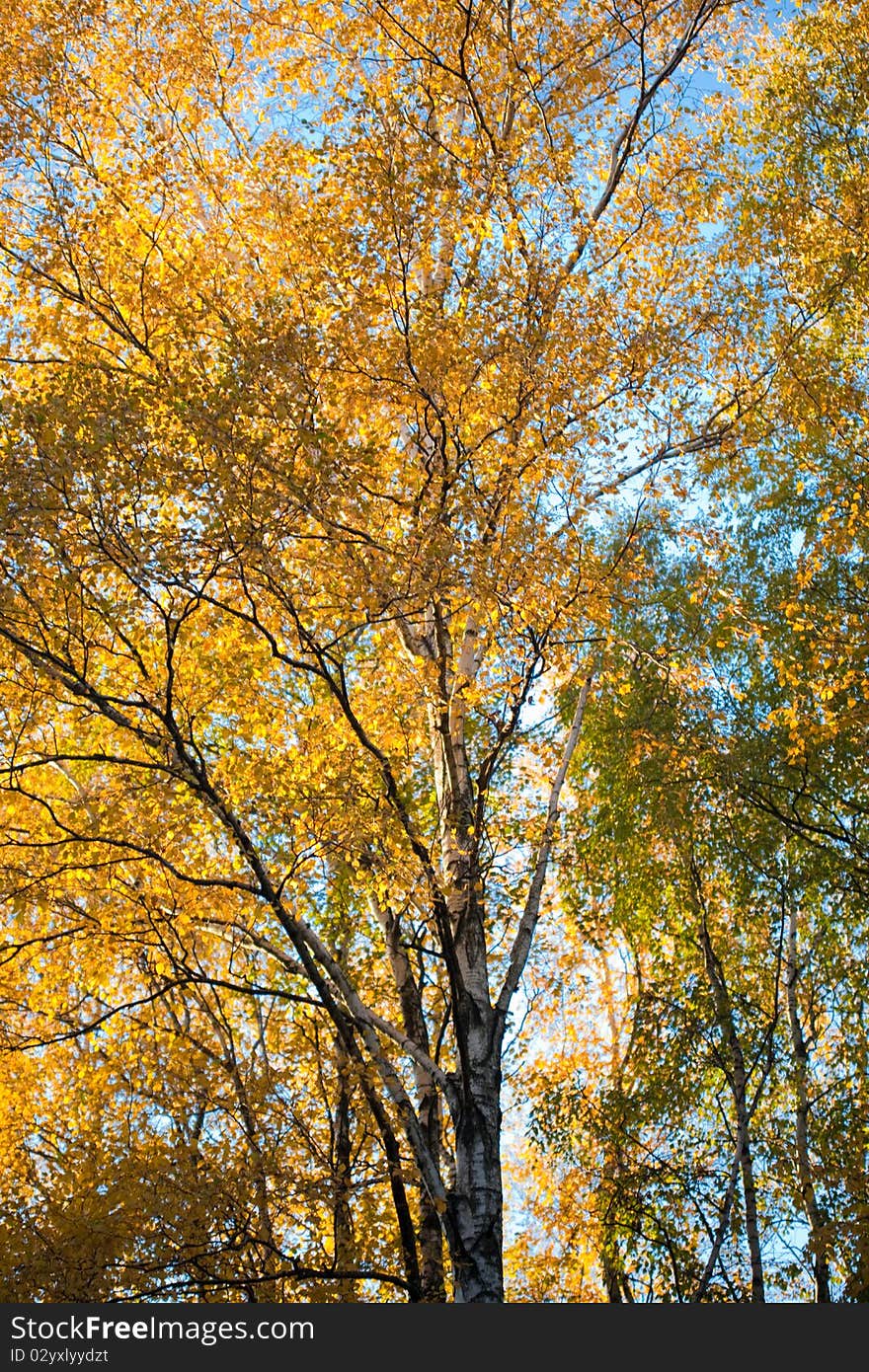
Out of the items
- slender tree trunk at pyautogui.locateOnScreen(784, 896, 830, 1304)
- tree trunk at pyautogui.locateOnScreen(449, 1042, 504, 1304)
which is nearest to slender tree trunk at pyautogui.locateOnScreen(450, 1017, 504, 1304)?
tree trunk at pyautogui.locateOnScreen(449, 1042, 504, 1304)

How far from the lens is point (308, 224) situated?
8.09 meters

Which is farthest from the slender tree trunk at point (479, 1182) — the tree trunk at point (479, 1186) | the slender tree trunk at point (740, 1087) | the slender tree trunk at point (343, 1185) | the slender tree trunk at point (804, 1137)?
the slender tree trunk at point (740, 1087)

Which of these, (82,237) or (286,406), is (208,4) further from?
(286,406)

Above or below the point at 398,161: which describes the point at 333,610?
below

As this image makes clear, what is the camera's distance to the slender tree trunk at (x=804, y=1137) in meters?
10.2

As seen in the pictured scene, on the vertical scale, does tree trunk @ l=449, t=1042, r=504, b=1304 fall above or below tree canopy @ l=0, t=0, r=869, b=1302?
below

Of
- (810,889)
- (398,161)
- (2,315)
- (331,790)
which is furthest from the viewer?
(810,889)

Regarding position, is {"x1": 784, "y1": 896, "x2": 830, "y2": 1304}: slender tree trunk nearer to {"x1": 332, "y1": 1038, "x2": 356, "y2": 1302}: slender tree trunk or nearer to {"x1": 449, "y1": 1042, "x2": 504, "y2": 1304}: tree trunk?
{"x1": 449, "y1": 1042, "x2": 504, "y2": 1304}: tree trunk

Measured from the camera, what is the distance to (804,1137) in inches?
461

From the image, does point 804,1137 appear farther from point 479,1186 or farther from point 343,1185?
point 343,1185

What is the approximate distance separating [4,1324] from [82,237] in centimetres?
723

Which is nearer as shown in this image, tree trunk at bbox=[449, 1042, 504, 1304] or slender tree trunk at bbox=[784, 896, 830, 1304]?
tree trunk at bbox=[449, 1042, 504, 1304]

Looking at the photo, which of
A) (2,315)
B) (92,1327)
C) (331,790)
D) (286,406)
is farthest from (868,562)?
(92,1327)

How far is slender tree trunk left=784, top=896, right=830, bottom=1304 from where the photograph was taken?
10.2m
